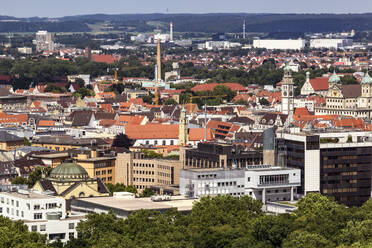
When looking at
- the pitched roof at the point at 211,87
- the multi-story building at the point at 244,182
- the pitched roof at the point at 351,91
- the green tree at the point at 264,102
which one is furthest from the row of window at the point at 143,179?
the pitched roof at the point at 211,87

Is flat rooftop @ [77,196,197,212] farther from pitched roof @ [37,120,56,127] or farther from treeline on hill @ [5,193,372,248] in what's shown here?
pitched roof @ [37,120,56,127]

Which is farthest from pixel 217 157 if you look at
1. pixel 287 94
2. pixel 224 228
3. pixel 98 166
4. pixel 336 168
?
pixel 287 94

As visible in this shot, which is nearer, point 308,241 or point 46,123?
point 308,241

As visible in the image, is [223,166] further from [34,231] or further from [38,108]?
[38,108]

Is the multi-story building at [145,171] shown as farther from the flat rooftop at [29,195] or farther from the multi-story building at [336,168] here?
the flat rooftop at [29,195]

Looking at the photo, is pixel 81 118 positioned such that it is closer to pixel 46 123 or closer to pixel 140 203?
pixel 46 123
